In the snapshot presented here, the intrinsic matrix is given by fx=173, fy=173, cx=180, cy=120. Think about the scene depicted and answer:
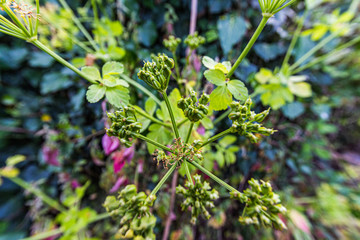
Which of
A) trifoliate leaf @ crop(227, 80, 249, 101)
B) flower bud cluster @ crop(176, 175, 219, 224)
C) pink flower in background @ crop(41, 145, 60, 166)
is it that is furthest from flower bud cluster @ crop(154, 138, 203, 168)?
pink flower in background @ crop(41, 145, 60, 166)

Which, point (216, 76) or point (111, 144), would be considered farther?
point (111, 144)

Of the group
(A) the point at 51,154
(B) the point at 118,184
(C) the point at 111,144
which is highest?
(C) the point at 111,144

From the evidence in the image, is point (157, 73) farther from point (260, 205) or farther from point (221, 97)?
point (260, 205)

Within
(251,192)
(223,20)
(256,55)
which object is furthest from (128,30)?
(251,192)

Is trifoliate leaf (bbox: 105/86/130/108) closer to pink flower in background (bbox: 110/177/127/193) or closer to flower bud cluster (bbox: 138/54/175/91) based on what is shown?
flower bud cluster (bbox: 138/54/175/91)

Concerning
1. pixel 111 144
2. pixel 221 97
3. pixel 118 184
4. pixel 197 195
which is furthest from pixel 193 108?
pixel 118 184

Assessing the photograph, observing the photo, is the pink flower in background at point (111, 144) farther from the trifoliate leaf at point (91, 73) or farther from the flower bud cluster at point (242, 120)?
the flower bud cluster at point (242, 120)

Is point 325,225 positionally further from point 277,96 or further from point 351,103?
point 277,96
